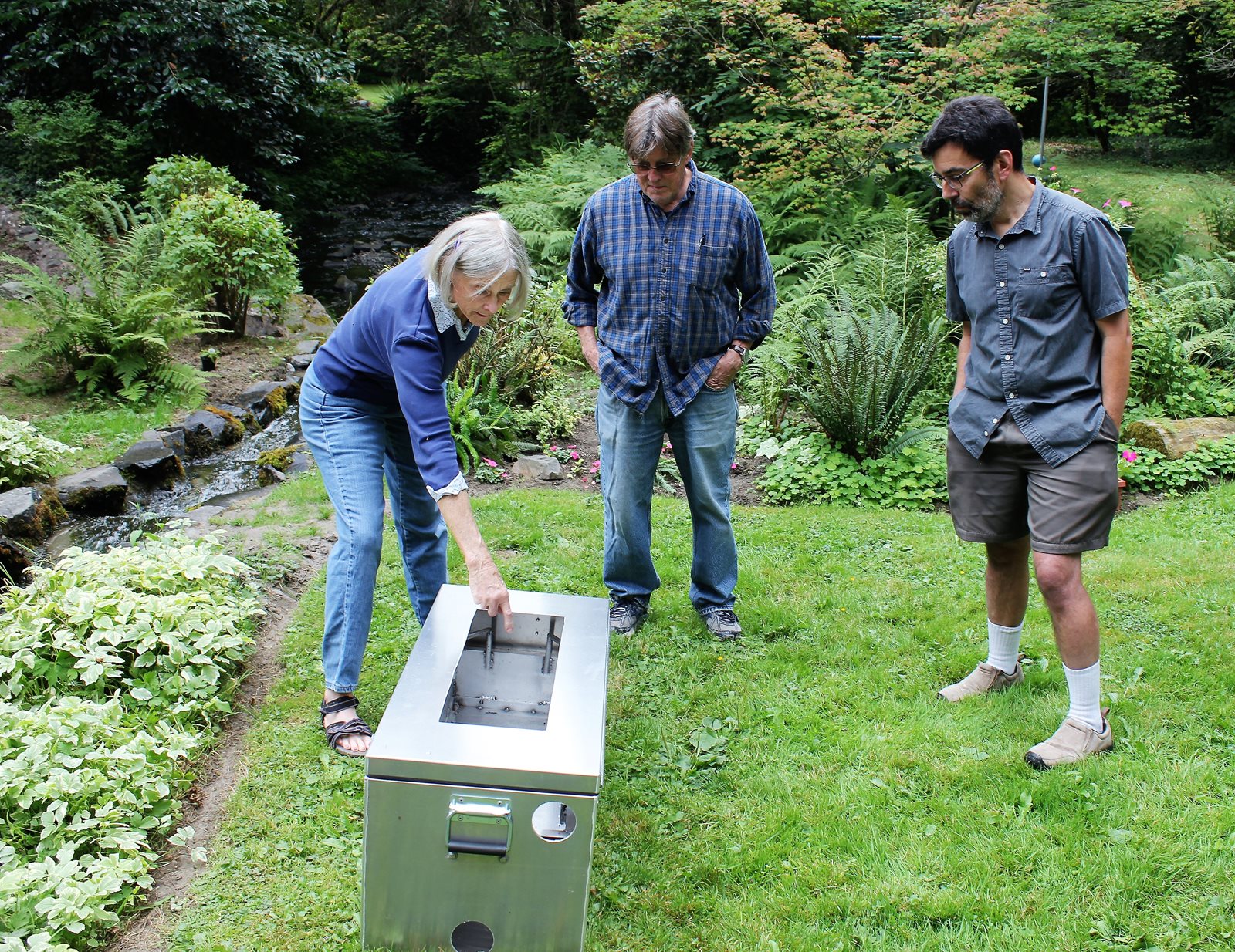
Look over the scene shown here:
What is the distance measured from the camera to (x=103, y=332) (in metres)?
6.89

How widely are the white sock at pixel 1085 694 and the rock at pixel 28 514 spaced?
16.5ft

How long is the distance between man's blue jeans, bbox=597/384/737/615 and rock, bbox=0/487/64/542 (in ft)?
10.9

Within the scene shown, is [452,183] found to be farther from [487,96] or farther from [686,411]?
[686,411]

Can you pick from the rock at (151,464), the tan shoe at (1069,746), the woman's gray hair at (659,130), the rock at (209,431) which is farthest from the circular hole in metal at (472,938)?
the rock at (209,431)

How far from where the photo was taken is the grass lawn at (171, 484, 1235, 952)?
8.01ft

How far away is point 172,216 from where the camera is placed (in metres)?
8.34

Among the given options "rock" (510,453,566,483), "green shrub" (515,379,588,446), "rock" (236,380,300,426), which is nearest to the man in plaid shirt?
"rock" (510,453,566,483)

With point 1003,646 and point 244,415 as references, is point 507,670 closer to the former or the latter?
point 1003,646

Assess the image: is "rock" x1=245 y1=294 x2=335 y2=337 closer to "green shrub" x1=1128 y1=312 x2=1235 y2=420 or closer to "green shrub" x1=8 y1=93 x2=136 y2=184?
"green shrub" x1=8 y1=93 x2=136 y2=184

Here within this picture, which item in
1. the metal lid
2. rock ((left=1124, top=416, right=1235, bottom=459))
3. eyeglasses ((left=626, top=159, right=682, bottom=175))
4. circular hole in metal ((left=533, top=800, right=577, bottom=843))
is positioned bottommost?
circular hole in metal ((left=533, top=800, right=577, bottom=843))

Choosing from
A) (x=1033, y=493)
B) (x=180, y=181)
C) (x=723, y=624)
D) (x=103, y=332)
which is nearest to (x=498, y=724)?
(x=723, y=624)

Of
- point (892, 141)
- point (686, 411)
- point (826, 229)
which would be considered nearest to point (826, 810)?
point (686, 411)

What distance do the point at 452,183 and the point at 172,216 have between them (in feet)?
37.0

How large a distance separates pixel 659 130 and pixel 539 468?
3183 mm
